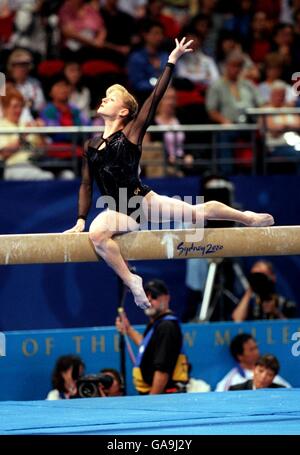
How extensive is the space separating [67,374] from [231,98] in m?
4.05

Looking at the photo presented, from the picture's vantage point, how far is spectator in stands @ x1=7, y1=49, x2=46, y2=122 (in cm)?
1039

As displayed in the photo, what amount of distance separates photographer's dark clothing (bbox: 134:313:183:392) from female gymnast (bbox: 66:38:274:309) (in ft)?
4.90

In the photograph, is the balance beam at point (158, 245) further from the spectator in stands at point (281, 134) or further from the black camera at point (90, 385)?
the spectator in stands at point (281, 134)

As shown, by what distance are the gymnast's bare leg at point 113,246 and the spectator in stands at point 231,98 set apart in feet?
14.8

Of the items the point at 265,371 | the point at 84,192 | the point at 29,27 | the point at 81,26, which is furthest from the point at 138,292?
the point at 81,26

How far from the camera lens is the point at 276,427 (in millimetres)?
5816

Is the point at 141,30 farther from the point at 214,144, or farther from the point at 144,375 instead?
the point at 144,375

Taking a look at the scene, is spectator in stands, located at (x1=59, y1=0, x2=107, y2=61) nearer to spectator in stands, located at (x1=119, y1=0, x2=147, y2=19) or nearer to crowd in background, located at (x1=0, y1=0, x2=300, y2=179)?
crowd in background, located at (x1=0, y1=0, x2=300, y2=179)

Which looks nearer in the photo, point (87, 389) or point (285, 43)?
point (87, 389)

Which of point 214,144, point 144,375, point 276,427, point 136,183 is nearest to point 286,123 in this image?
point 214,144

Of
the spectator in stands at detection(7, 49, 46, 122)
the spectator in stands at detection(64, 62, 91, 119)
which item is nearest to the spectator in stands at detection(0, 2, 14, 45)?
the spectator in stands at detection(7, 49, 46, 122)

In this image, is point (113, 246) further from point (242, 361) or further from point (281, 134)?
point (281, 134)

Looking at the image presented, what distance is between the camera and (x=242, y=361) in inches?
338

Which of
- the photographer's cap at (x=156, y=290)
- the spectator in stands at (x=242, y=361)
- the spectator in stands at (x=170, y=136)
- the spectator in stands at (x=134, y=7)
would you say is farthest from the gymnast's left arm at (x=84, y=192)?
the spectator in stands at (x=134, y=7)
